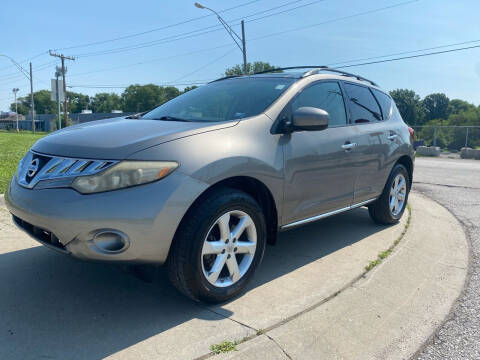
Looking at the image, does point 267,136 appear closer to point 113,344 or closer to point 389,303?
point 389,303

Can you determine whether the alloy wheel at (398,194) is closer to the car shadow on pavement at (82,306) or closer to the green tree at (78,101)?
the car shadow on pavement at (82,306)

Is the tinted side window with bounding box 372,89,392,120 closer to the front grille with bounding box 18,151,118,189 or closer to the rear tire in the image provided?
the rear tire

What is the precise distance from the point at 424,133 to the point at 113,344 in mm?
26876

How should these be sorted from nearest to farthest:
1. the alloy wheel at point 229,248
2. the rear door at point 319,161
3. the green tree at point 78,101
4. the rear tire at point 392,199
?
1. the alloy wheel at point 229,248
2. the rear door at point 319,161
3. the rear tire at point 392,199
4. the green tree at point 78,101

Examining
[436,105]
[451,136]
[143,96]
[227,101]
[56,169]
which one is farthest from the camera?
[143,96]

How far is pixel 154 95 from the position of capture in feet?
324

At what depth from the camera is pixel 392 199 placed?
4828 millimetres

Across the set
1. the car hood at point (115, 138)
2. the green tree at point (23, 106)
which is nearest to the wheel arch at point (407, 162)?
the car hood at point (115, 138)

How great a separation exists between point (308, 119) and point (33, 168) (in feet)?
6.43

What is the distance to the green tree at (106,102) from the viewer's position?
377 feet

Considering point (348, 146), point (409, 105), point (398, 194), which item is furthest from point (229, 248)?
point (409, 105)

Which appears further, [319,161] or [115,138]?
[319,161]

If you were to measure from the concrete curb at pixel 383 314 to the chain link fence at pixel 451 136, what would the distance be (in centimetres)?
2279

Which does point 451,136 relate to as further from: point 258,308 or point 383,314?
point 258,308
